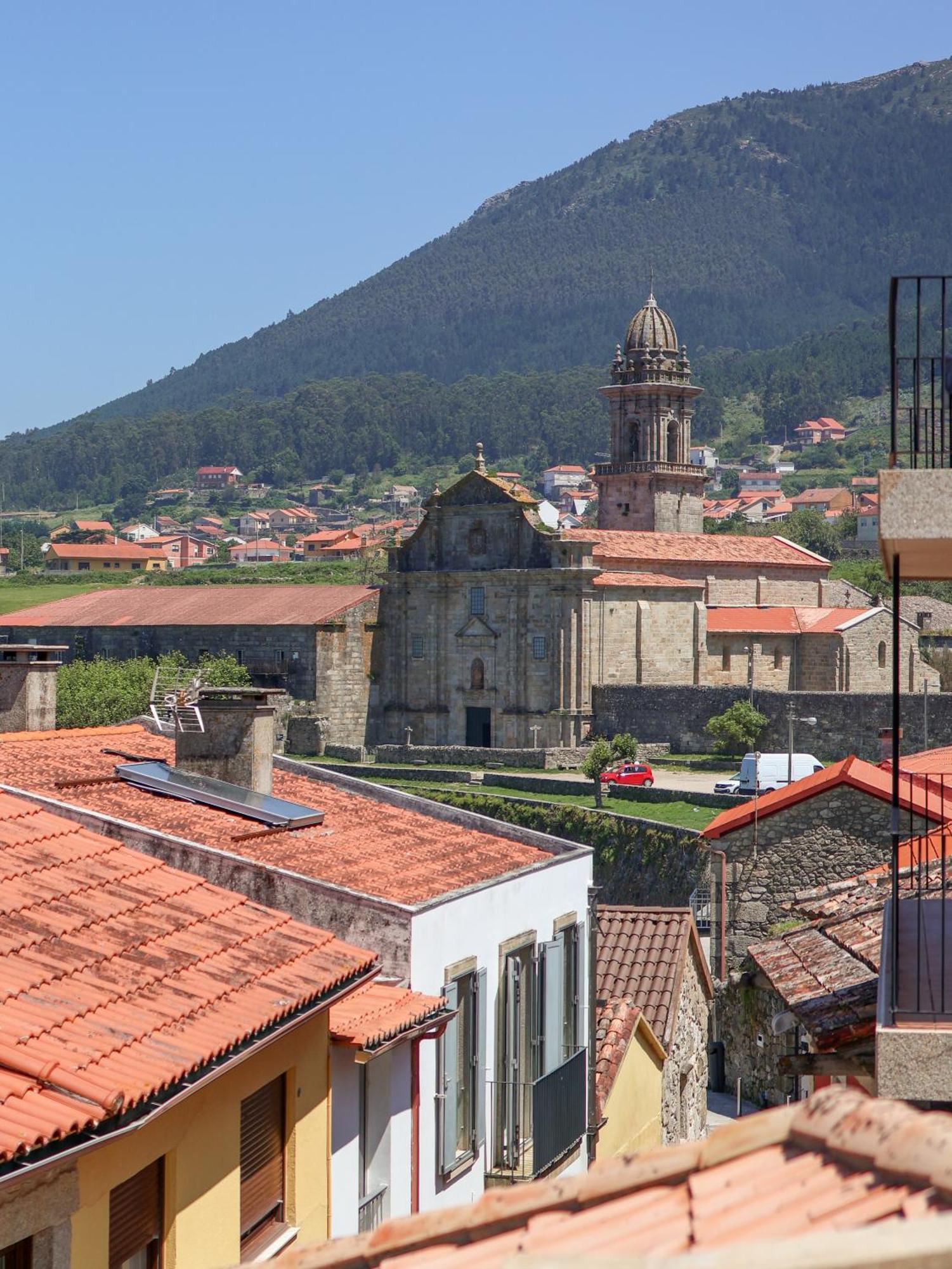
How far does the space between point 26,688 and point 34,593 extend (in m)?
94.1

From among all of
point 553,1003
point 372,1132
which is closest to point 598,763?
point 553,1003

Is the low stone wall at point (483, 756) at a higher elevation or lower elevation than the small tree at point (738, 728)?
lower

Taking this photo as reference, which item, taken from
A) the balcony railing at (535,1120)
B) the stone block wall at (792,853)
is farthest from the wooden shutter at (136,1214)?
the stone block wall at (792,853)

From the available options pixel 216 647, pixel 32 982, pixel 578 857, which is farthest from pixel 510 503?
pixel 32 982

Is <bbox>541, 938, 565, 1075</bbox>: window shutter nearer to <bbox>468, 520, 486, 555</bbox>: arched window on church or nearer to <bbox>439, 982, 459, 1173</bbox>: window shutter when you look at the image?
<bbox>439, 982, 459, 1173</bbox>: window shutter

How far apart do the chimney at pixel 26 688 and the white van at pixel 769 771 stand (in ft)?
121

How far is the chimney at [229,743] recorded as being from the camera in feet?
44.8

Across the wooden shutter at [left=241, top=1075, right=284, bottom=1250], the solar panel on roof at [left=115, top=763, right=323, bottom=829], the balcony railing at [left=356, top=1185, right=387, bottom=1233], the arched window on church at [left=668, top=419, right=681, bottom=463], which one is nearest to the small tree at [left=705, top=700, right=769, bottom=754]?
the arched window on church at [left=668, top=419, right=681, bottom=463]

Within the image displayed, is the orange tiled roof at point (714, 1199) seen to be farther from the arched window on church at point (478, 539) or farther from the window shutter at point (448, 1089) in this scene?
the arched window on church at point (478, 539)

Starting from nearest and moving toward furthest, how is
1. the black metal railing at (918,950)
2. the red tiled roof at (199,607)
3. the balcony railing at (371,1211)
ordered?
the black metal railing at (918,950)
the balcony railing at (371,1211)
the red tiled roof at (199,607)

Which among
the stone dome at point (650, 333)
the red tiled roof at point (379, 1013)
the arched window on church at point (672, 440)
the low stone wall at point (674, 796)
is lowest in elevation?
the low stone wall at point (674, 796)

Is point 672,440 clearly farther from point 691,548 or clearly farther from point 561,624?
point 561,624

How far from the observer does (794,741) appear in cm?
6250

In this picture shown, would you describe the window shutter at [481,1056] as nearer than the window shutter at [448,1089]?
No
